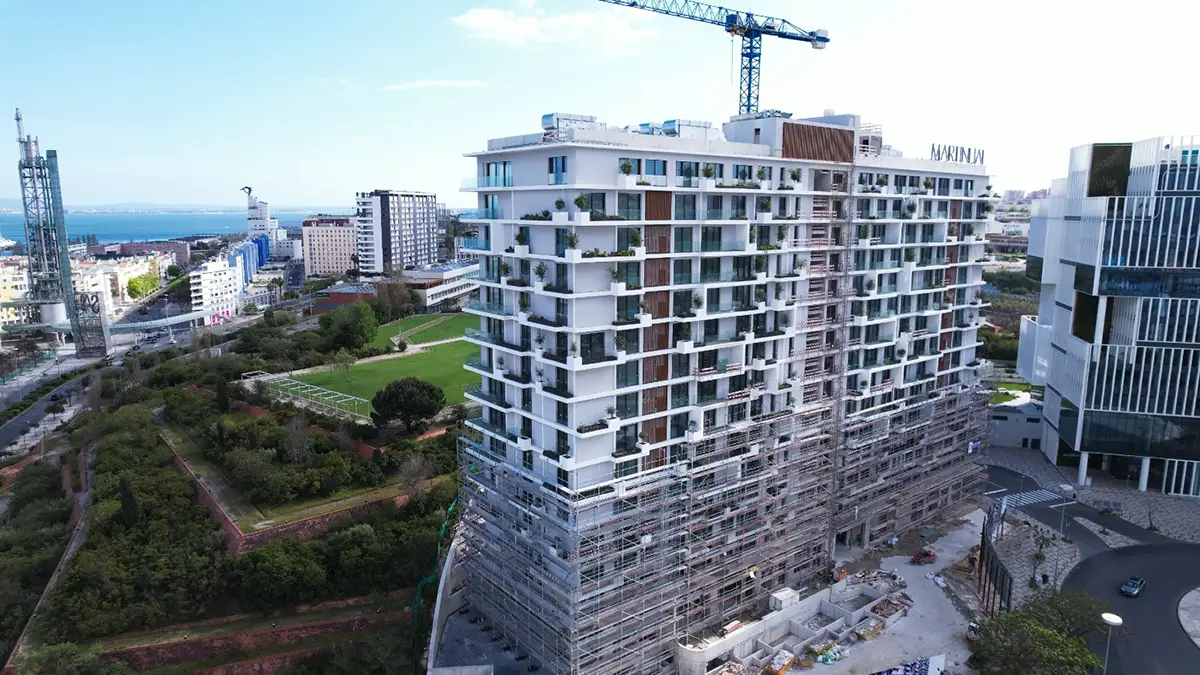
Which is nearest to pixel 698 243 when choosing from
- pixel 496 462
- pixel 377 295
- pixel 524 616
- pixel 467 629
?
pixel 496 462

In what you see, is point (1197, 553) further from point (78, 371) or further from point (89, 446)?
point (78, 371)

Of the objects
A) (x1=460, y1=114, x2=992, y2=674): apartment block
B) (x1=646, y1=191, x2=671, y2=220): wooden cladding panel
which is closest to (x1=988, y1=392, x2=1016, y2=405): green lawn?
(x1=460, y1=114, x2=992, y2=674): apartment block

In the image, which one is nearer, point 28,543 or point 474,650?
point 474,650

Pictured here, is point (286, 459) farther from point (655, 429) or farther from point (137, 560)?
point (655, 429)

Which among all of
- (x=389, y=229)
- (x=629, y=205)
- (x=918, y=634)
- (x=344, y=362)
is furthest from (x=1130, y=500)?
(x=389, y=229)

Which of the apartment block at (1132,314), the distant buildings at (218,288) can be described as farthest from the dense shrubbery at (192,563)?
the distant buildings at (218,288)

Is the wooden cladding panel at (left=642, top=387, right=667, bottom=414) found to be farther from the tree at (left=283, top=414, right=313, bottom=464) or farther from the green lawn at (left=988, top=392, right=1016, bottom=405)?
the green lawn at (left=988, top=392, right=1016, bottom=405)
